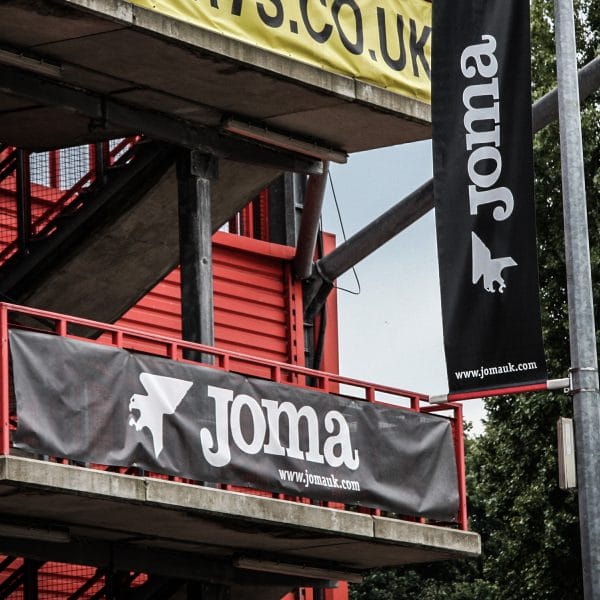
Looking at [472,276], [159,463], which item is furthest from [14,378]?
[472,276]

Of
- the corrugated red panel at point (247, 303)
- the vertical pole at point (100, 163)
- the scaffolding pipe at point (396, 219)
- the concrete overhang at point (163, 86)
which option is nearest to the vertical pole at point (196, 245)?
the concrete overhang at point (163, 86)

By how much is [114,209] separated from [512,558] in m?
16.1

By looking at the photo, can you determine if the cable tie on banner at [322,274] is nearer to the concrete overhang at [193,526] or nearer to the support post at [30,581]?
the concrete overhang at [193,526]

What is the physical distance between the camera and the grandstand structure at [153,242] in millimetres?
16547

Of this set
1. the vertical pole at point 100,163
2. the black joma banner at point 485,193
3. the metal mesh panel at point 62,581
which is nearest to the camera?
the black joma banner at point 485,193

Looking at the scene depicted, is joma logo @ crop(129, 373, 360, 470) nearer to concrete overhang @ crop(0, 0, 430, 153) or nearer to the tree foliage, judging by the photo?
concrete overhang @ crop(0, 0, 430, 153)

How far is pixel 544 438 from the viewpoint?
110ft

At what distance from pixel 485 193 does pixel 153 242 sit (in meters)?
5.13

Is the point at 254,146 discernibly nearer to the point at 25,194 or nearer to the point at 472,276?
the point at 25,194

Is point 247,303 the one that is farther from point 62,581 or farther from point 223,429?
point 223,429

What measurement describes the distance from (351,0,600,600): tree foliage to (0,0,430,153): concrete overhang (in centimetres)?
1391

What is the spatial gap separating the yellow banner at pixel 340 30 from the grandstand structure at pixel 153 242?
135mm

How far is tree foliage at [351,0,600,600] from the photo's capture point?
33.0 metres

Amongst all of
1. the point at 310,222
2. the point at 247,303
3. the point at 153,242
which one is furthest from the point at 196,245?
the point at 247,303
